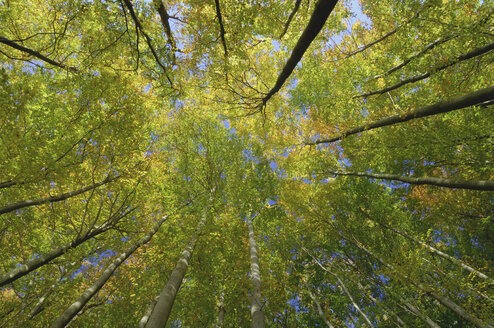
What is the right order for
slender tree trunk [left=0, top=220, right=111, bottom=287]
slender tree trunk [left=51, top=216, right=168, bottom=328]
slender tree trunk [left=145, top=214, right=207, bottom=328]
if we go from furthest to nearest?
slender tree trunk [left=51, top=216, right=168, bottom=328] → slender tree trunk [left=145, top=214, right=207, bottom=328] → slender tree trunk [left=0, top=220, right=111, bottom=287]

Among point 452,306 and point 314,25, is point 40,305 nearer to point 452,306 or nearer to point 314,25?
point 314,25

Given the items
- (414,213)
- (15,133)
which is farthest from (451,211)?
(15,133)

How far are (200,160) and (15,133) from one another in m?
6.05

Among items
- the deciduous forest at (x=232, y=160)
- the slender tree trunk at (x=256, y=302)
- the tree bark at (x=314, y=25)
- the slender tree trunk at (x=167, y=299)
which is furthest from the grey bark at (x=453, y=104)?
the slender tree trunk at (x=167, y=299)

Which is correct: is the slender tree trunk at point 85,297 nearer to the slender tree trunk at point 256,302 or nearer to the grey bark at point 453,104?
the slender tree trunk at point 256,302

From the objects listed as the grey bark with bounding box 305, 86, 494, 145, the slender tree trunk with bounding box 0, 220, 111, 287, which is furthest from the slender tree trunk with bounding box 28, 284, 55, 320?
the grey bark with bounding box 305, 86, 494, 145

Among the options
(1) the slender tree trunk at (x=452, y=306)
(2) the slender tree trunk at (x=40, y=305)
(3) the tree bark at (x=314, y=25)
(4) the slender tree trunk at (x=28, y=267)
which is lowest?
(2) the slender tree trunk at (x=40, y=305)

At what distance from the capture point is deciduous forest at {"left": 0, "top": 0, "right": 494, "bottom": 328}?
13.2 feet

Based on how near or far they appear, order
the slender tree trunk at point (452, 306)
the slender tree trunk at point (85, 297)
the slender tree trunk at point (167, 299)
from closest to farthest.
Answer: the slender tree trunk at point (167, 299) < the slender tree trunk at point (85, 297) < the slender tree trunk at point (452, 306)

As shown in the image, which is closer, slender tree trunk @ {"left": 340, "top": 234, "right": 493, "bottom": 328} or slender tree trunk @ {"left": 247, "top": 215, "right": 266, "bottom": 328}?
slender tree trunk @ {"left": 247, "top": 215, "right": 266, "bottom": 328}

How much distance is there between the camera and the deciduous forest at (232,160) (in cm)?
402

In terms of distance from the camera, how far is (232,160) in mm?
10156

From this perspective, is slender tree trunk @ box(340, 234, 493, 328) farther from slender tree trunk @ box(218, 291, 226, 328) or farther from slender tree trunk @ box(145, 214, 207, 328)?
slender tree trunk @ box(145, 214, 207, 328)

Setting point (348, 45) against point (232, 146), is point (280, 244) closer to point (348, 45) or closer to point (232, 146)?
point (232, 146)
